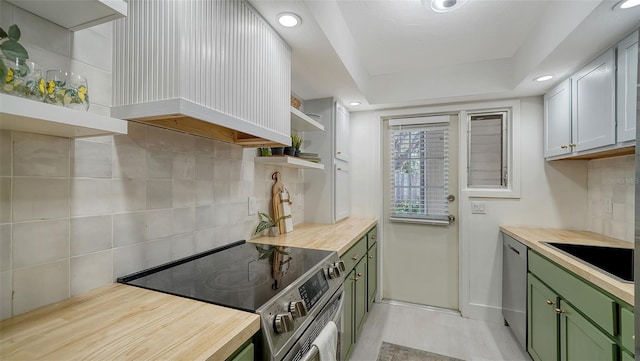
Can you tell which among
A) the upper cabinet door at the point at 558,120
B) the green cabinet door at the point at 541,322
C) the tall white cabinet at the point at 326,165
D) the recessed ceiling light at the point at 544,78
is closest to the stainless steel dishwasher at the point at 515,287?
the green cabinet door at the point at 541,322

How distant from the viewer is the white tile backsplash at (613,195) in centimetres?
176

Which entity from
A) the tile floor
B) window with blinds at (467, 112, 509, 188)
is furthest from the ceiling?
the tile floor

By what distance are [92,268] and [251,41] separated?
1112 millimetres

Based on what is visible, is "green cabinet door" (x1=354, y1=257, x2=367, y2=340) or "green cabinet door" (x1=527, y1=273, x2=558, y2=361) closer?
"green cabinet door" (x1=527, y1=273, x2=558, y2=361)

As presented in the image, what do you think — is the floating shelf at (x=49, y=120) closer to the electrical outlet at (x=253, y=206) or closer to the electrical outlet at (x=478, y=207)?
the electrical outlet at (x=253, y=206)

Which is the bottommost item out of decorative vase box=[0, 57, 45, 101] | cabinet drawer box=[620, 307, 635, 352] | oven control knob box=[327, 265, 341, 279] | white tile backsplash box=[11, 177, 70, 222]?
cabinet drawer box=[620, 307, 635, 352]

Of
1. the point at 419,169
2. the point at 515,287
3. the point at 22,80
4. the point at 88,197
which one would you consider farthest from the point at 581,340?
the point at 22,80

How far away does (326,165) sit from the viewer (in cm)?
252

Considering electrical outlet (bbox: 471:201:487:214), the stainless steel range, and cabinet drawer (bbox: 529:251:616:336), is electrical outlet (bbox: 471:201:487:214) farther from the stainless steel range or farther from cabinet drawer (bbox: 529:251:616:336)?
the stainless steel range

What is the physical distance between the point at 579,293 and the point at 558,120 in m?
1.40

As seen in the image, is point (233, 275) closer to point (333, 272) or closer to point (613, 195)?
point (333, 272)

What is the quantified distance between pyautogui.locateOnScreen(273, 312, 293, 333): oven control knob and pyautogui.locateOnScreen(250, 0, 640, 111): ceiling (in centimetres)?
131

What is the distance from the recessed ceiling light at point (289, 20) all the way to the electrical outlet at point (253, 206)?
1.04m

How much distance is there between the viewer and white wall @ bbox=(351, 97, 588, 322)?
91.7 inches
